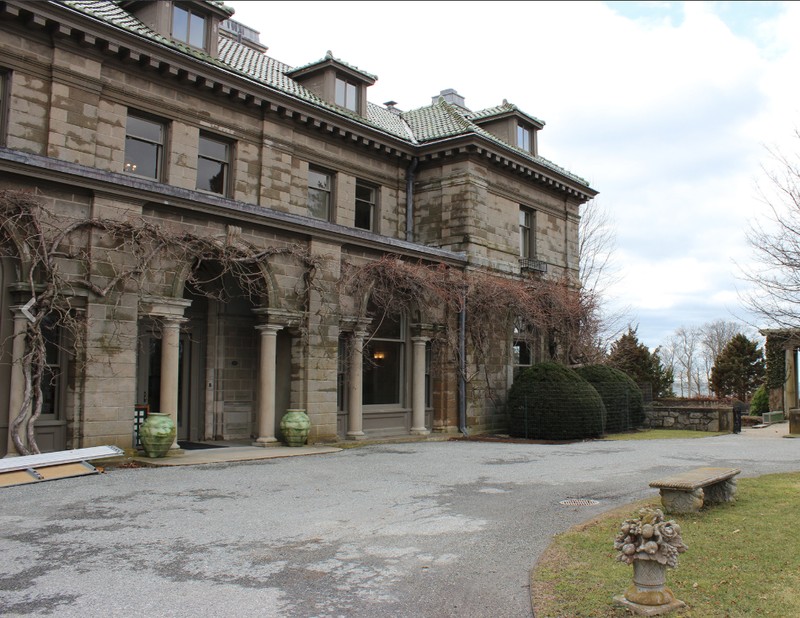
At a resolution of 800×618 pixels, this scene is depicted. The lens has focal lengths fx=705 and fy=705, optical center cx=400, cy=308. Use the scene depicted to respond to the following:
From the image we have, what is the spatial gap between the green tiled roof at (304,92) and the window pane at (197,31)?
0.45 metres

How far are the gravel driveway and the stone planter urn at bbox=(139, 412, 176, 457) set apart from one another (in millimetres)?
1018

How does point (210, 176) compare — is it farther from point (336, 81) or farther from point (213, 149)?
point (336, 81)

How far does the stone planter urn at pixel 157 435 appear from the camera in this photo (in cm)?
1210

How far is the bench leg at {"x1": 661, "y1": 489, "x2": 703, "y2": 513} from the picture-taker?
7809 millimetres

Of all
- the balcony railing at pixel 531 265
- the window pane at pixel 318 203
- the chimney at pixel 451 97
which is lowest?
the balcony railing at pixel 531 265

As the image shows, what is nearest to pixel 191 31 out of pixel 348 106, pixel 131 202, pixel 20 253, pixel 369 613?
pixel 348 106

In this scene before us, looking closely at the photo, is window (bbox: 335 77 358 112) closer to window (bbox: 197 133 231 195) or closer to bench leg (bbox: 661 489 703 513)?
window (bbox: 197 133 231 195)

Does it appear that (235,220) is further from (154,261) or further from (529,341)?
(529,341)

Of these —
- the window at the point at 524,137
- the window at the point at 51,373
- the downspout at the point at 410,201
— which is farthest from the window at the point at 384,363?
the window at the point at 524,137

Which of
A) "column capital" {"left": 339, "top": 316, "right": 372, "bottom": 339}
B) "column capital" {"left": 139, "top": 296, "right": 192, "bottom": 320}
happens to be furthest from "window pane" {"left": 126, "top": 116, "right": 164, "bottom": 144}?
"column capital" {"left": 339, "top": 316, "right": 372, "bottom": 339}

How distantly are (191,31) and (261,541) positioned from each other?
44.8 feet

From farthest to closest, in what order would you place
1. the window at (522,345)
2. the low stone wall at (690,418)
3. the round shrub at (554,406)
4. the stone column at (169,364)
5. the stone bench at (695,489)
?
1. the low stone wall at (690,418)
2. the window at (522,345)
3. the round shrub at (554,406)
4. the stone column at (169,364)
5. the stone bench at (695,489)

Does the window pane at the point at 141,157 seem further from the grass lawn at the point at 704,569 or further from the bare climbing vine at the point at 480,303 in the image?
the grass lawn at the point at 704,569

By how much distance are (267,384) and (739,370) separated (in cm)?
3658
